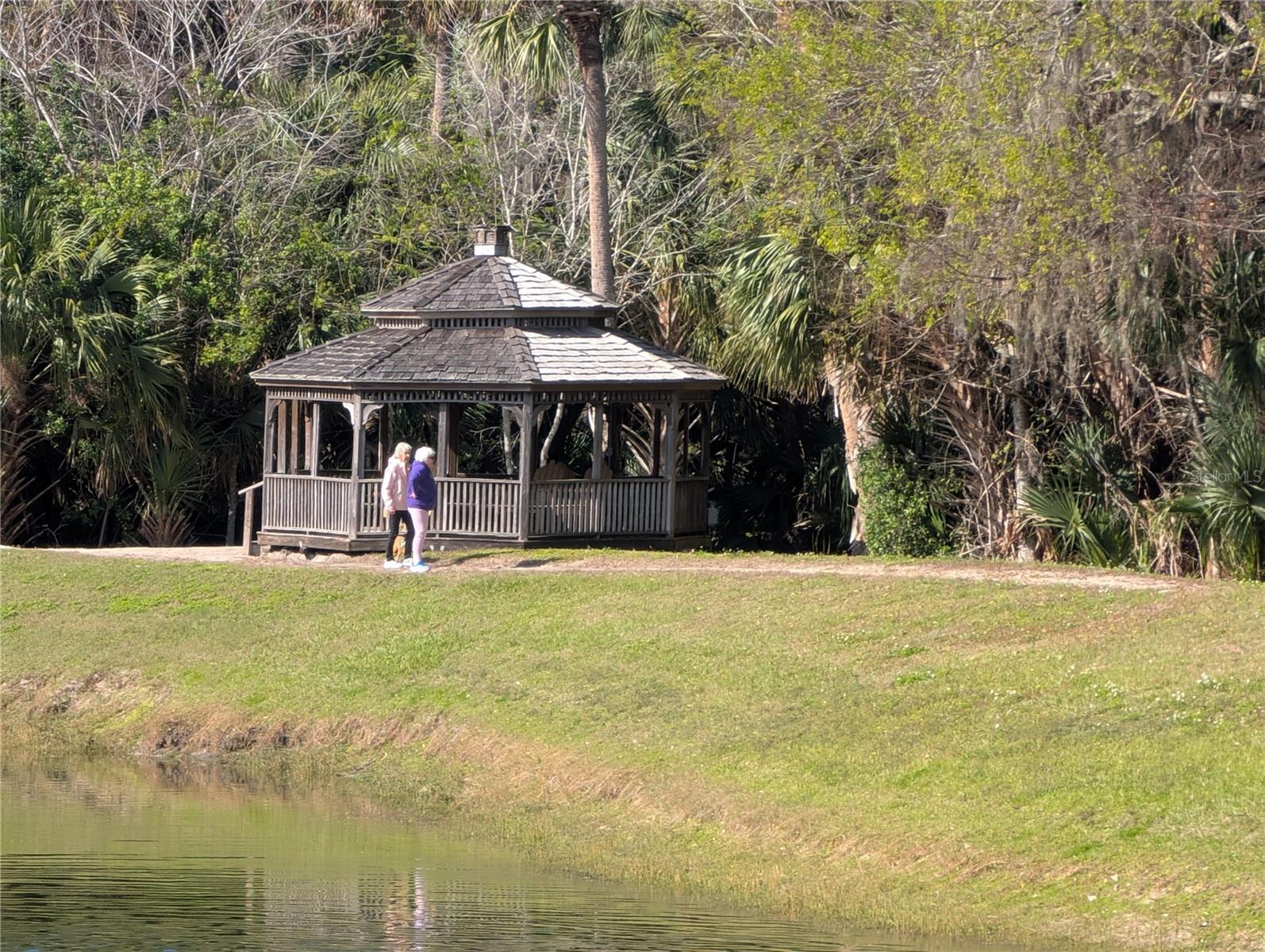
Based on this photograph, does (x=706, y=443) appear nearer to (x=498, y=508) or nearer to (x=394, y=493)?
(x=498, y=508)

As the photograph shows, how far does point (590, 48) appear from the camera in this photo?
27859 mm

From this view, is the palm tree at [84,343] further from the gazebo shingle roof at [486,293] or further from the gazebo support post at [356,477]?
the gazebo support post at [356,477]

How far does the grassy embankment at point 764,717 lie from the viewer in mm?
11969

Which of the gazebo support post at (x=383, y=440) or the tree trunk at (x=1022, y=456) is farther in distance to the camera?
the gazebo support post at (x=383, y=440)

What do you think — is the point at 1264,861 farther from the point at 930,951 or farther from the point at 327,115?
the point at 327,115

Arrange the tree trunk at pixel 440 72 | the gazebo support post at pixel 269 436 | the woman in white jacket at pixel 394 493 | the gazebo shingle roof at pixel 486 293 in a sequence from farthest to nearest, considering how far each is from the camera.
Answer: the tree trunk at pixel 440 72
the gazebo support post at pixel 269 436
the gazebo shingle roof at pixel 486 293
the woman in white jacket at pixel 394 493

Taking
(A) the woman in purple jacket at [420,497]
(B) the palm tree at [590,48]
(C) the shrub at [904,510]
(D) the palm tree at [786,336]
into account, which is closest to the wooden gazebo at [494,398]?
(D) the palm tree at [786,336]

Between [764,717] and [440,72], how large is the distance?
22.3 meters

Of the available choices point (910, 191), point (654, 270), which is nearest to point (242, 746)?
point (910, 191)

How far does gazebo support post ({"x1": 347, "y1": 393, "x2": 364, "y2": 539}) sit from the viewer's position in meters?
25.2

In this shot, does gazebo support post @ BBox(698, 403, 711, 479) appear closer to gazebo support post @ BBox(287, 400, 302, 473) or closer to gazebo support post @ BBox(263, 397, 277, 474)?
gazebo support post @ BBox(287, 400, 302, 473)

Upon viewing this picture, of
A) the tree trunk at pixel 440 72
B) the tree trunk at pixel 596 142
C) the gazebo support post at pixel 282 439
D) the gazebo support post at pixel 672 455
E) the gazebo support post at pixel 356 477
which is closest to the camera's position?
Answer: the gazebo support post at pixel 356 477

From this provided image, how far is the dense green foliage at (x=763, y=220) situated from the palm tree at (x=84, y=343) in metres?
0.07

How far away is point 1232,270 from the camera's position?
20.6m
